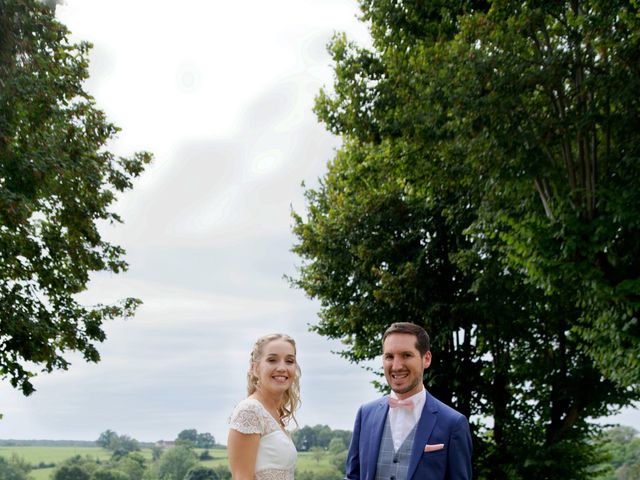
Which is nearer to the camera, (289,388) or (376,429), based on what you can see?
(376,429)

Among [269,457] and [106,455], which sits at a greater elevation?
[106,455]

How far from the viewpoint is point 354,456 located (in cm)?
550

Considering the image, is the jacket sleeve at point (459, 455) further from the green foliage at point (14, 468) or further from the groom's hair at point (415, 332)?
the green foliage at point (14, 468)

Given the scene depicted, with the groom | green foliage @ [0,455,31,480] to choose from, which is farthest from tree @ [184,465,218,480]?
the groom

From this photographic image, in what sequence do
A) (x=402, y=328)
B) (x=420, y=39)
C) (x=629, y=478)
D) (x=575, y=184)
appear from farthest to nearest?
(x=629, y=478), (x=420, y=39), (x=575, y=184), (x=402, y=328)

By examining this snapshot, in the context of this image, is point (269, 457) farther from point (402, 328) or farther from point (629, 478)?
point (629, 478)

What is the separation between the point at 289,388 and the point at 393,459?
2.99 ft

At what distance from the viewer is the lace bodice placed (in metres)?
5.33

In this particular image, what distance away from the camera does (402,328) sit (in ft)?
17.1

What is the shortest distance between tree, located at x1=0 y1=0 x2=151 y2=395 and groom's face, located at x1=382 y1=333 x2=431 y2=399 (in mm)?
13521

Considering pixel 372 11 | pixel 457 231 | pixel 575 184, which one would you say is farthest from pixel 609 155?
pixel 457 231

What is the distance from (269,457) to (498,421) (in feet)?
76.7

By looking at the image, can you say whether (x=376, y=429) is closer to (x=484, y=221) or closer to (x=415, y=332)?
(x=415, y=332)

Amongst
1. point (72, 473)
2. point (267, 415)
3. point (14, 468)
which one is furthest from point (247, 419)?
point (72, 473)
